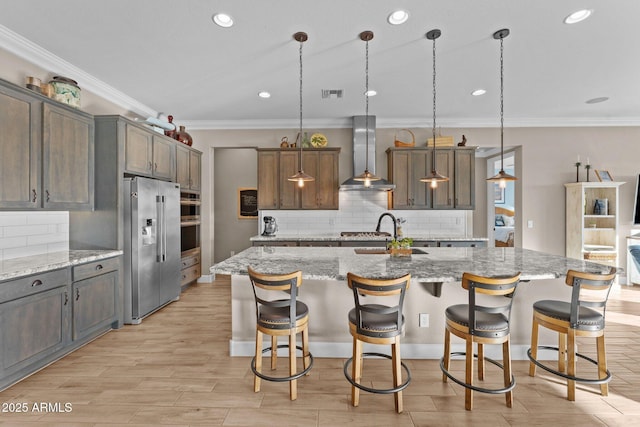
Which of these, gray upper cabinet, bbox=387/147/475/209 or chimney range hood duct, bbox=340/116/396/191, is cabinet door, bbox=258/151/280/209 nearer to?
chimney range hood duct, bbox=340/116/396/191

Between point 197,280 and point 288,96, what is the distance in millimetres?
3640

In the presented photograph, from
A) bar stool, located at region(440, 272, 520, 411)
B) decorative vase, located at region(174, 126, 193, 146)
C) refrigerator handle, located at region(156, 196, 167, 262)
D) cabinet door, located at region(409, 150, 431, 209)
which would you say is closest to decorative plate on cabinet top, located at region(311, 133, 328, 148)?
cabinet door, located at region(409, 150, 431, 209)

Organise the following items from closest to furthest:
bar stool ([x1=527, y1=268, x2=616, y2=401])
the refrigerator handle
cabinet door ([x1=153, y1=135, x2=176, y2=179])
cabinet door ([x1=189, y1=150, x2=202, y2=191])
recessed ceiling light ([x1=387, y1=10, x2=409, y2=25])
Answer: bar stool ([x1=527, y1=268, x2=616, y2=401]), recessed ceiling light ([x1=387, y1=10, x2=409, y2=25]), the refrigerator handle, cabinet door ([x1=153, y1=135, x2=176, y2=179]), cabinet door ([x1=189, y1=150, x2=202, y2=191])

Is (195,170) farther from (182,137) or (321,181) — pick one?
(321,181)

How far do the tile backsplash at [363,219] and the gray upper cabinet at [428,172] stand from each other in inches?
13.1

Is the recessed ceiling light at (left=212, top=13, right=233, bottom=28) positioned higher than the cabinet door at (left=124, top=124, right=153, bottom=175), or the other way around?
the recessed ceiling light at (left=212, top=13, right=233, bottom=28)

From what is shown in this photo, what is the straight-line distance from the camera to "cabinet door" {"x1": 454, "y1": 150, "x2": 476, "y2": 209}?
16.3 ft

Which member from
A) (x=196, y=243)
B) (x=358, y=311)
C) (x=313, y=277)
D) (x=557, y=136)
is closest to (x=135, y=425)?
(x=313, y=277)

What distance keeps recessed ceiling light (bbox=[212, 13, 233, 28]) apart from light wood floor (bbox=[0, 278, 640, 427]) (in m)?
3.02

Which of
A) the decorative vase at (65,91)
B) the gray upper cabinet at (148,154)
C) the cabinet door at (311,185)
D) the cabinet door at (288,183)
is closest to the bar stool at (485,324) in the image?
the cabinet door at (311,185)

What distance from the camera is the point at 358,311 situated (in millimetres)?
1914

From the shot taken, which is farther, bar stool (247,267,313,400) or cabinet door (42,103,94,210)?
cabinet door (42,103,94,210)

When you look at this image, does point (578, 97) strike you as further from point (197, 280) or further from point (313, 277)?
point (197, 280)

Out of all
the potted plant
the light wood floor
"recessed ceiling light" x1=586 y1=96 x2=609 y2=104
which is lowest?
the light wood floor
